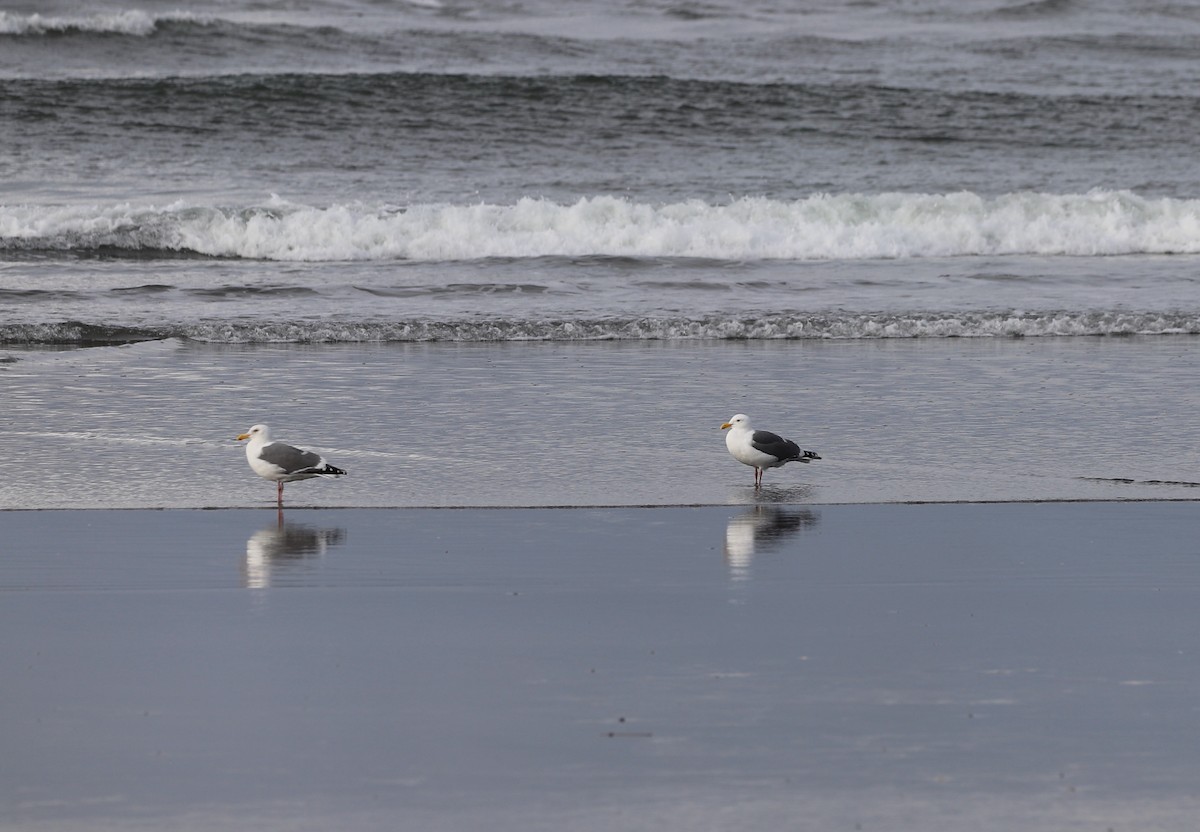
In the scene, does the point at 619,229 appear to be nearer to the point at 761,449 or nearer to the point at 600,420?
the point at 600,420

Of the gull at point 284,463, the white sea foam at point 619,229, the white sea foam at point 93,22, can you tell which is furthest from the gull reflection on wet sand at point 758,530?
the white sea foam at point 93,22

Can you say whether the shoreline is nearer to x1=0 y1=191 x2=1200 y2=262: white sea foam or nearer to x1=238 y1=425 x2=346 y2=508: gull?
x1=238 y1=425 x2=346 y2=508: gull

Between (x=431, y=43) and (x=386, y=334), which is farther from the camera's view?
(x=431, y=43)

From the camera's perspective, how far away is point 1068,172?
85.0 feet

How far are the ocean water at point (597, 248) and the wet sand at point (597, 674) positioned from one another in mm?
993

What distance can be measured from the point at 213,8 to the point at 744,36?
11.5 metres

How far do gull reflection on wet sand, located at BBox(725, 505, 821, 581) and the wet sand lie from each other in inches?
0.9

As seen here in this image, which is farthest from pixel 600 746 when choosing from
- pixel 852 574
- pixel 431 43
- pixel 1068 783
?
pixel 431 43

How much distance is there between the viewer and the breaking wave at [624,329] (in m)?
12.6

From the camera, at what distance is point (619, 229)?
19.0 meters

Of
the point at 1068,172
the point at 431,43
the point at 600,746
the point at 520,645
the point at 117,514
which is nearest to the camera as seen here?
the point at 600,746

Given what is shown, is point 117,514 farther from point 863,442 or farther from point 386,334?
point 386,334

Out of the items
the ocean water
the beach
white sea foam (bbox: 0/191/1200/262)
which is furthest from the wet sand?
white sea foam (bbox: 0/191/1200/262)

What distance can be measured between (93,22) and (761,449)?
2952cm
